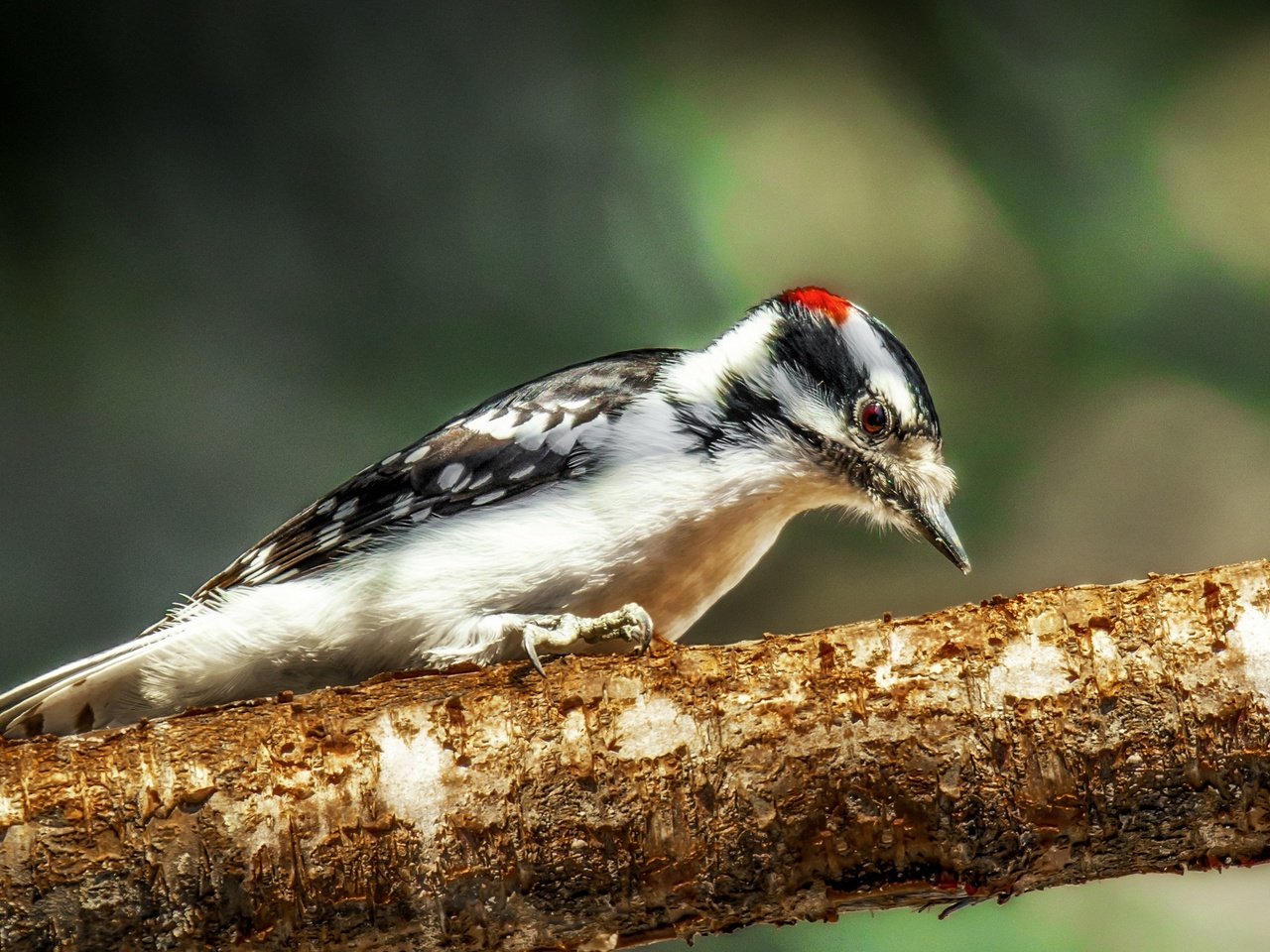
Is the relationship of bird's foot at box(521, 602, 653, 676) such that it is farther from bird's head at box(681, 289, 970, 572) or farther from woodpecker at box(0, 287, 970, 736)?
bird's head at box(681, 289, 970, 572)

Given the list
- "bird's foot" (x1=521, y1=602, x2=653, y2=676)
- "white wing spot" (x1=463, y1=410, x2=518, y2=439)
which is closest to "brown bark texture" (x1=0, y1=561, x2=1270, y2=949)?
"bird's foot" (x1=521, y1=602, x2=653, y2=676)

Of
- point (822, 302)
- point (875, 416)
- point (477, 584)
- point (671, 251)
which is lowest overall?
point (477, 584)

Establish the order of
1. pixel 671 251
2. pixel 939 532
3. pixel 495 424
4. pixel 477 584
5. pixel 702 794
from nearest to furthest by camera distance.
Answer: pixel 702 794 → pixel 477 584 → pixel 939 532 → pixel 495 424 → pixel 671 251

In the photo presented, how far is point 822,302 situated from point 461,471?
0.66 m

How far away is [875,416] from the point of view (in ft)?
5.95

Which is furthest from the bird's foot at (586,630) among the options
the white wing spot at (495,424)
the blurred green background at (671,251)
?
the blurred green background at (671,251)

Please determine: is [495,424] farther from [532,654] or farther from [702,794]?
[702,794]

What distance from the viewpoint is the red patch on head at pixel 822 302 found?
1.93 m

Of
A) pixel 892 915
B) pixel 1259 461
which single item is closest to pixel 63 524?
pixel 892 915

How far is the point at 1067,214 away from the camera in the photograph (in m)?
2.97

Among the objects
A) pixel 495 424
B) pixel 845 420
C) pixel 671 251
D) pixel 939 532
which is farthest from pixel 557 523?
pixel 671 251

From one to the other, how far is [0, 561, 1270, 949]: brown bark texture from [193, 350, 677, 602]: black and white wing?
0.46 m

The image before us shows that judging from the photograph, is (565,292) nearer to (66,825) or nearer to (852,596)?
(852,596)

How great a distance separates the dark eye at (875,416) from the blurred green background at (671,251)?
43.2 inches
